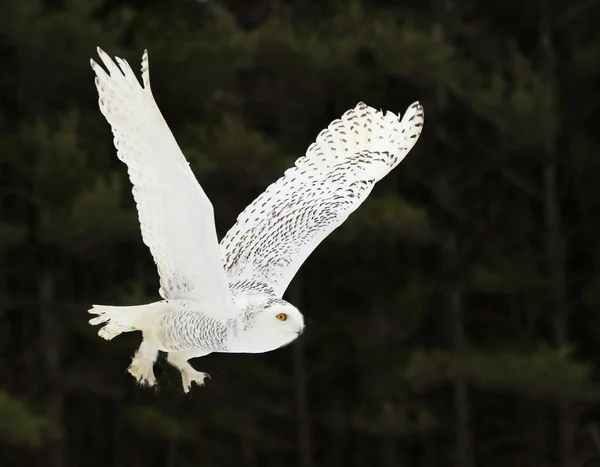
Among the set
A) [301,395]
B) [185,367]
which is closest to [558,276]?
[301,395]

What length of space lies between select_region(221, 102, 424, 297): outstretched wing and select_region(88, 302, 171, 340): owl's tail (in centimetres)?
24

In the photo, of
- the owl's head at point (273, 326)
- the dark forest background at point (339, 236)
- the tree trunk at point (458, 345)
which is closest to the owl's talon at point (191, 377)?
the owl's head at point (273, 326)

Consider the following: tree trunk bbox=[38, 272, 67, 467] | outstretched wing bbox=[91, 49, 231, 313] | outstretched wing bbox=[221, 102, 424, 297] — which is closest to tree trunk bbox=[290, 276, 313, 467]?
tree trunk bbox=[38, 272, 67, 467]

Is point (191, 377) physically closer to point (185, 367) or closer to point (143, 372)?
point (185, 367)

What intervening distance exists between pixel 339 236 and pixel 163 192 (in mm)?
5331

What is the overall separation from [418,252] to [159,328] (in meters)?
6.42

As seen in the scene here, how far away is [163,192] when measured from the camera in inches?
102

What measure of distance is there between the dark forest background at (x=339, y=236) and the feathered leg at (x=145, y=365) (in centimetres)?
392

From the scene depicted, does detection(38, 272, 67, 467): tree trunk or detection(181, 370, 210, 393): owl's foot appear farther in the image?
detection(38, 272, 67, 467): tree trunk

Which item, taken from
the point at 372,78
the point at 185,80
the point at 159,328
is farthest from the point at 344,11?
the point at 159,328

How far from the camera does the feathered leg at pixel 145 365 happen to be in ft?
9.61

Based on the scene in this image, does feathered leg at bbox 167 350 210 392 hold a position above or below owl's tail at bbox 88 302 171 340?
below

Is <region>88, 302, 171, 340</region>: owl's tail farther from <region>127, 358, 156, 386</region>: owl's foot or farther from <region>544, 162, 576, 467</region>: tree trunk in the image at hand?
<region>544, 162, 576, 467</region>: tree trunk

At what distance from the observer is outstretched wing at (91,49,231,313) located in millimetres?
2424
